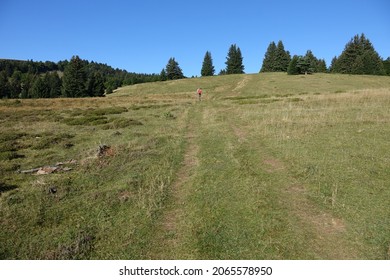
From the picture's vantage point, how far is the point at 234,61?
123 m

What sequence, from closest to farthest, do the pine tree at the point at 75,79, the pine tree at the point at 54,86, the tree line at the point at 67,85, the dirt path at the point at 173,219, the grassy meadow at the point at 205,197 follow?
the dirt path at the point at 173,219
the grassy meadow at the point at 205,197
the pine tree at the point at 75,79
the tree line at the point at 67,85
the pine tree at the point at 54,86

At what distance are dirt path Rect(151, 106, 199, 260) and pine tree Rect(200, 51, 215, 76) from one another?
116 m

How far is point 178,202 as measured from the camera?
28.2ft

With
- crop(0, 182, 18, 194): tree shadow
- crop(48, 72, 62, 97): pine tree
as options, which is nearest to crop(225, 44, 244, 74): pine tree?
crop(48, 72, 62, 97): pine tree

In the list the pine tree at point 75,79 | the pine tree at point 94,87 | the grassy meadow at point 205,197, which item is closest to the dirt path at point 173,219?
the grassy meadow at point 205,197

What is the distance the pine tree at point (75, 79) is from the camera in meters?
85.6

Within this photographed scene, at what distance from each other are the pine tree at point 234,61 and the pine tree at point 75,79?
6148cm

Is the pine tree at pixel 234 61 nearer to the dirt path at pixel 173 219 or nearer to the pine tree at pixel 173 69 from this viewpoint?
the pine tree at pixel 173 69

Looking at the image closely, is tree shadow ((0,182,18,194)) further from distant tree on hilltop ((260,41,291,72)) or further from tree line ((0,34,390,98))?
distant tree on hilltop ((260,41,291,72))

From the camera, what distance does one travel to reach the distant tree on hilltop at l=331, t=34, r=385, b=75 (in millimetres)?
87250

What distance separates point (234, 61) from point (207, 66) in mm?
11597

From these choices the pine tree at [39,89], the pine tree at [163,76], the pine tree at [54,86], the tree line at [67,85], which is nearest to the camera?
the tree line at [67,85]
